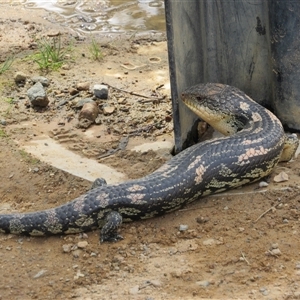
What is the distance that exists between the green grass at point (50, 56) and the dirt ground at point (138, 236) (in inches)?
31.4

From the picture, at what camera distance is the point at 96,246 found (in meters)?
6.13

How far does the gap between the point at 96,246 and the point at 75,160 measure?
1.60 metres

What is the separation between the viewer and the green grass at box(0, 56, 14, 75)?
957 cm

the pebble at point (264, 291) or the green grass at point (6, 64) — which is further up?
the pebble at point (264, 291)

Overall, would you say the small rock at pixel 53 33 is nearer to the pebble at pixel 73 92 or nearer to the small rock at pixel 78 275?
the pebble at pixel 73 92

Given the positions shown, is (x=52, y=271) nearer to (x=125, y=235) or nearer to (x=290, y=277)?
(x=125, y=235)

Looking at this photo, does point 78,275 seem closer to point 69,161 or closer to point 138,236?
point 138,236

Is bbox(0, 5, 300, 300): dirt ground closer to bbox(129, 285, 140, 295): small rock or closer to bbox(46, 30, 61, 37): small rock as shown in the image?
bbox(129, 285, 140, 295): small rock

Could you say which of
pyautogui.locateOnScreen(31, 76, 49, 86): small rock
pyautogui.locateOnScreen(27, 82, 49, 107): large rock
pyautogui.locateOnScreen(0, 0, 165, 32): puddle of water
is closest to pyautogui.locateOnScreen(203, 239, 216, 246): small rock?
pyautogui.locateOnScreen(27, 82, 49, 107): large rock

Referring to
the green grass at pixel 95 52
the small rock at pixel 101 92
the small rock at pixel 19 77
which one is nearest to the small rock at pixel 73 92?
the small rock at pixel 101 92

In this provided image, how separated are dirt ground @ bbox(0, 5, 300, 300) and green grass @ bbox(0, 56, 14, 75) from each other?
2.39ft

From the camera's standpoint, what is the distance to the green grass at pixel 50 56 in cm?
965

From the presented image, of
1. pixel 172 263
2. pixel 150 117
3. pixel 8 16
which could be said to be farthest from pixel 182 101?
pixel 8 16

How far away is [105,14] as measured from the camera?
38.4 ft
